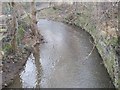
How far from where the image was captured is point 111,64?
17.1m

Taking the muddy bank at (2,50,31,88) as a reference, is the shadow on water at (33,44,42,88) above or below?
below

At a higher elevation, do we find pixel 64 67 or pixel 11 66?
pixel 11 66

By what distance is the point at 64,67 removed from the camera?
20.0 m

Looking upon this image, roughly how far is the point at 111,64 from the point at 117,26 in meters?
2.42

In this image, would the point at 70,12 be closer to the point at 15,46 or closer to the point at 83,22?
the point at 83,22

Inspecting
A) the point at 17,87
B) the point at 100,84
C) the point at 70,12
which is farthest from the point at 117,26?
the point at 70,12

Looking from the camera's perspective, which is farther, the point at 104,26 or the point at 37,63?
the point at 37,63

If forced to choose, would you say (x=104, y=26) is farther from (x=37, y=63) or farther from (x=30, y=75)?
(x=30, y=75)

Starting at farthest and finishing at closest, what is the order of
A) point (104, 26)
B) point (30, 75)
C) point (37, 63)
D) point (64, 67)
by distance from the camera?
point (37, 63)
point (104, 26)
point (64, 67)
point (30, 75)

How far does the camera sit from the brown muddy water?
56.7ft

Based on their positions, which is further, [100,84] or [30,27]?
[30,27]

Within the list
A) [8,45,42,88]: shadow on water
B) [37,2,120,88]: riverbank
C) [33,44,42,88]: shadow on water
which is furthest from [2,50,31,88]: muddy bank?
[37,2,120,88]: riverbank

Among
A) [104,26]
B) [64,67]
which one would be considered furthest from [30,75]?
[104,26]

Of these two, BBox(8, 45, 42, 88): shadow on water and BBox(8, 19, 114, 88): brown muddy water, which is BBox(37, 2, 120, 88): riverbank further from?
BBox(8, 45, 42, 88): shadow on water
